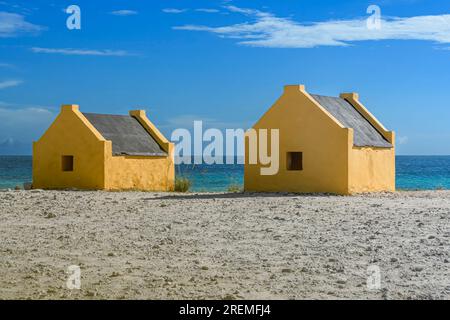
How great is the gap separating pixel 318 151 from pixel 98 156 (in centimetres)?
807

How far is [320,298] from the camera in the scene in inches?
324

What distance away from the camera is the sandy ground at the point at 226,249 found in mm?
8758

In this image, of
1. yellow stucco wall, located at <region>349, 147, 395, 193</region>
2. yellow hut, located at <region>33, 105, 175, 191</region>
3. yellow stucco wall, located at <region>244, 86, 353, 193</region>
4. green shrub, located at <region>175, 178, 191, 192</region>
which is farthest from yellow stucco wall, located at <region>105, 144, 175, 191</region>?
yellow stucco wall, located at <region>349, 147, 395, 193</region>

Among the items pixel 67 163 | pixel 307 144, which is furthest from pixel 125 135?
pixel 307 144

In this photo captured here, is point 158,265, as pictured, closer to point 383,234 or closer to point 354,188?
point 383,234

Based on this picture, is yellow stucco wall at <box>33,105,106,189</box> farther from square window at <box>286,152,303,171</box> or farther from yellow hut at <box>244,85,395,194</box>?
square window at <box>286,152,303,171</box>

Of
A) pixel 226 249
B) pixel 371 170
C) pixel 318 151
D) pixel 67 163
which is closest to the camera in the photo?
pixel 226 249

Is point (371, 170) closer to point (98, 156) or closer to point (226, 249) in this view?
point (98, 156)

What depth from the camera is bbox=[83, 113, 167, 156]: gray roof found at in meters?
25.5

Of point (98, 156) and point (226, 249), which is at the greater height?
point (98, 156)

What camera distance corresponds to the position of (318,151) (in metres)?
22.0

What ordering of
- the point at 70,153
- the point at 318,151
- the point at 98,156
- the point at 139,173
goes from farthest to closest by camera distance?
the point at 139,173, the point at 70,153, the point at 98,156, the point at 318,151
